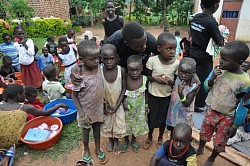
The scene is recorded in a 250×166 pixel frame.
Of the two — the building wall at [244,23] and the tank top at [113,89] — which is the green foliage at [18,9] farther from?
the building wall at [244,23]

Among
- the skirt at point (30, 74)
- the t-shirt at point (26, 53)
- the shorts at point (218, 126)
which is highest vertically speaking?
the t-shirt at point (26, 53)

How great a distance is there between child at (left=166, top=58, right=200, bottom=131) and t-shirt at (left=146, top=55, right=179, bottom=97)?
0.26 feet

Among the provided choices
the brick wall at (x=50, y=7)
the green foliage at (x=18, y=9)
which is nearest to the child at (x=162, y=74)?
the green foliage at (x=18, y=9)

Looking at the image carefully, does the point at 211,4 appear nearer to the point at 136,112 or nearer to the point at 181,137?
the point at 136,112

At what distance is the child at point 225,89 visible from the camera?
1850mm

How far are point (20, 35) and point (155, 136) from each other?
125 inches

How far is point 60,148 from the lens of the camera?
2.84 metres

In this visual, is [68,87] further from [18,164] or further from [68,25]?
[68,25]

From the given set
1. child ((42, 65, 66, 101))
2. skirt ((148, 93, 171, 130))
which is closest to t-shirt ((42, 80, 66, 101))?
child ((42, 65, 66, 101))

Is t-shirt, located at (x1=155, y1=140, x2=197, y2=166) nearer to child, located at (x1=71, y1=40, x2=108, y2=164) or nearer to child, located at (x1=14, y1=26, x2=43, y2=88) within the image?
child, located at (x1=71, y1=40, x2=108, y2=164)

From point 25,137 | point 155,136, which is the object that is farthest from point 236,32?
point 25,137

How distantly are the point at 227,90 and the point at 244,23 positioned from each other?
7.99 meters

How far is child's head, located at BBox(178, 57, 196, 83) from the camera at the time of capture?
82.4 inches

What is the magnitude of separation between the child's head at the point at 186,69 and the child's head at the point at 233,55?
0.29 meters
